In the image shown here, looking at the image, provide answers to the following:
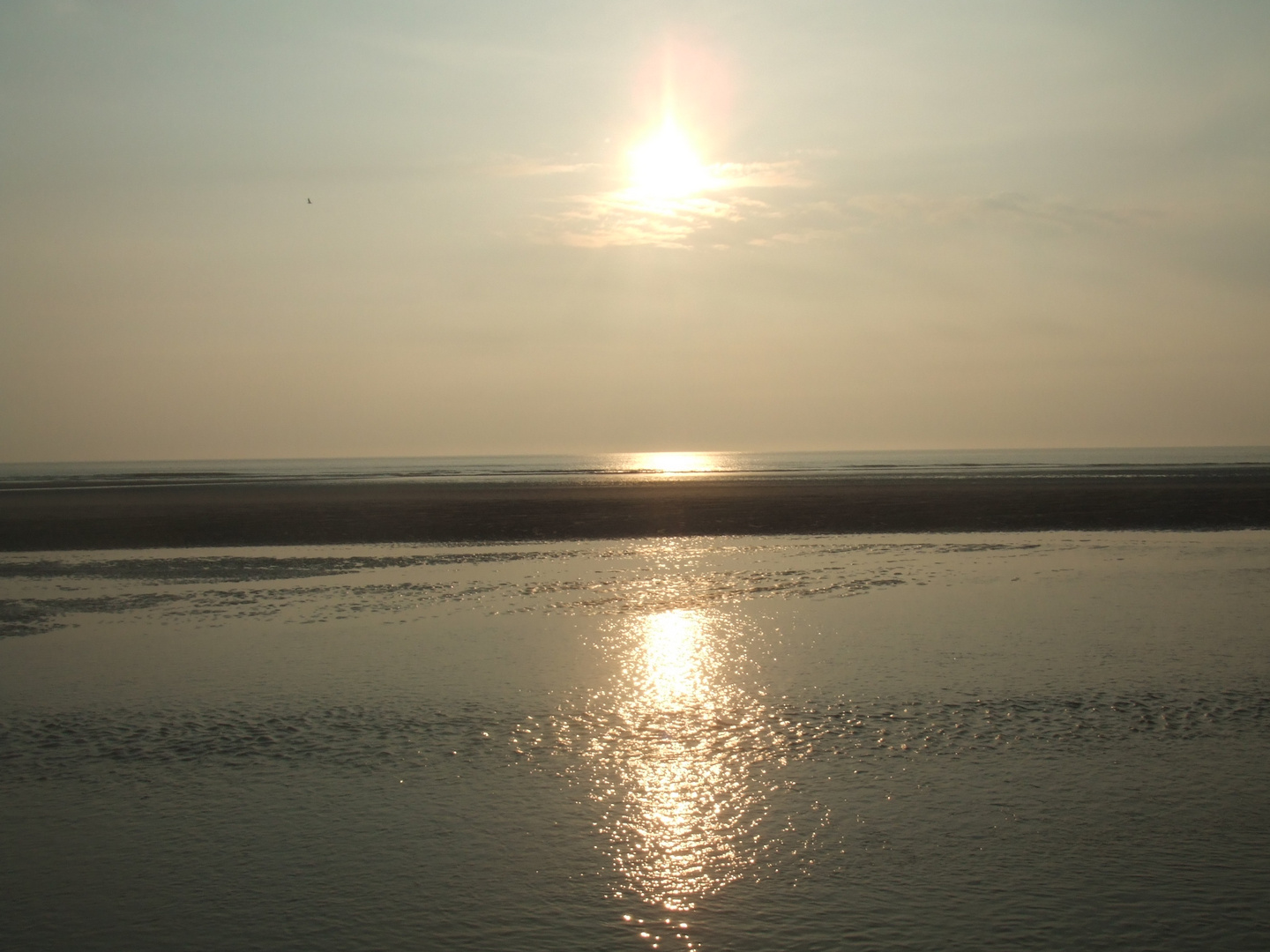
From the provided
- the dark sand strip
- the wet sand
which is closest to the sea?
the dark sand strip

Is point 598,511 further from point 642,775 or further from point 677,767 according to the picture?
point 642,775

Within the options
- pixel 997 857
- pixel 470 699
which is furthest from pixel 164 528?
pixel 997 857

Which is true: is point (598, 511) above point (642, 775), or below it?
above

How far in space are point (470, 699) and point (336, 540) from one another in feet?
79.0

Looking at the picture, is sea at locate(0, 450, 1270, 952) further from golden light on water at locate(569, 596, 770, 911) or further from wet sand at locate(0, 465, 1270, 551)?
wet sand at locate(0, 465, 1270, 551)

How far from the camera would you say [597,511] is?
48.0m

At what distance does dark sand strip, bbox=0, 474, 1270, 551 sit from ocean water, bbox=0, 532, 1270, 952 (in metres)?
17.5

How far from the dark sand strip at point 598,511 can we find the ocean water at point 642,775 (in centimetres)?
1755

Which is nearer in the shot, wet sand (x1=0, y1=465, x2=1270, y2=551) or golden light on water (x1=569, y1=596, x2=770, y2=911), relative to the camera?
golden light on water (x1=569, y1=596, x2=770, y2=911)

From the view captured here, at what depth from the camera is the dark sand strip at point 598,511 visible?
38.2m

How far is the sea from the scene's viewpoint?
712 centimetres

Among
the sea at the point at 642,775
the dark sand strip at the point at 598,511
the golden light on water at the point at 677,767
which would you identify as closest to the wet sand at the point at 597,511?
the dark sand strip at the point at 598,511

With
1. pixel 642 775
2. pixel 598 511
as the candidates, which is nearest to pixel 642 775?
pixel 642 775

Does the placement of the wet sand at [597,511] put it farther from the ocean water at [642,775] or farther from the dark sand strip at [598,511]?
the ocean water at [642,775]
